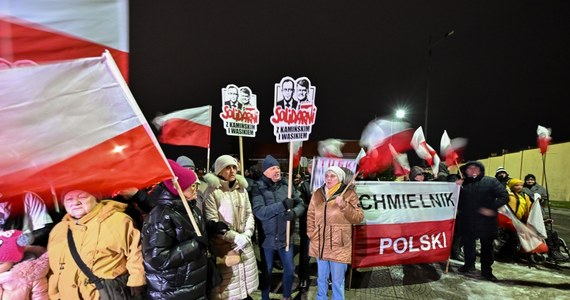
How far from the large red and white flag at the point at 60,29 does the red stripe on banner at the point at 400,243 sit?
3821 millimetres

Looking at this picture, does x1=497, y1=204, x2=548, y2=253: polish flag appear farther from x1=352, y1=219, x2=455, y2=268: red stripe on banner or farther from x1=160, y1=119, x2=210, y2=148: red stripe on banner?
x1=160, y1=119, x2=210, y2=148: red stripe on banner

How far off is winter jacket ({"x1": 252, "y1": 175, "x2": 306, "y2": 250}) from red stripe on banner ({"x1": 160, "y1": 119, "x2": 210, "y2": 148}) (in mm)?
2310

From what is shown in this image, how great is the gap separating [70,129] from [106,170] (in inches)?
13.8

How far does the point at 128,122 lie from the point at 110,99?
19 centimetres

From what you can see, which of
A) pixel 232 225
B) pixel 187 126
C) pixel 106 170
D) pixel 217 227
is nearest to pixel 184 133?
pixel 187 126

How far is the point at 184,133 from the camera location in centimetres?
595

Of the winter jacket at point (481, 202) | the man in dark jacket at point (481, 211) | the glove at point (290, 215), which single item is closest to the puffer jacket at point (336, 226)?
the glove at point (290, 215)

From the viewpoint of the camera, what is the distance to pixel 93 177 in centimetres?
208

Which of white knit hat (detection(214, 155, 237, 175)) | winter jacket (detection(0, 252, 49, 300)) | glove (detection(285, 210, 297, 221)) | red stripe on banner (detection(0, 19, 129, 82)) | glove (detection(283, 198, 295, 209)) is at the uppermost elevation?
red stripe on banner (detection(0, 19, 129, 82))

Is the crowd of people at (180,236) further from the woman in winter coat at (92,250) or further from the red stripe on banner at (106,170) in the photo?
the red stripe on banner at (106,170)

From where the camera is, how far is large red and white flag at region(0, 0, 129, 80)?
162 cm

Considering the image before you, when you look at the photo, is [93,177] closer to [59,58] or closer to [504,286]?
[59,58]

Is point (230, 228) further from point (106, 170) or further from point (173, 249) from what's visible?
point (106, 170)

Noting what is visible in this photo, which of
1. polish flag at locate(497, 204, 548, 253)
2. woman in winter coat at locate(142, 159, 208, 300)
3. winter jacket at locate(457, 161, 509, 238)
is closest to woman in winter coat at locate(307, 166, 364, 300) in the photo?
woman in winter coat at locate(142, 159, 208, 300)
